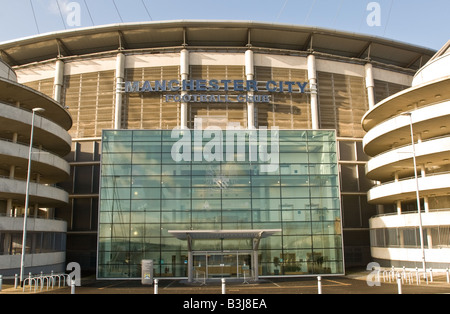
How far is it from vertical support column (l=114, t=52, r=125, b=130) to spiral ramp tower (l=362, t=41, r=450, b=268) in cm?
2976

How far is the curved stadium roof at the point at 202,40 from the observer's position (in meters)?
53.7

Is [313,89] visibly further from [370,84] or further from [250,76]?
[250,76]

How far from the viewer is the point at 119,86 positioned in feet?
175

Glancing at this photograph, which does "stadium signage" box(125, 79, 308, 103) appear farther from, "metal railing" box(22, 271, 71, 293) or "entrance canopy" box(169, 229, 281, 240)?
"metal railing" box(22, 271, 71, 293)

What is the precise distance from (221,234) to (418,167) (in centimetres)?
2286

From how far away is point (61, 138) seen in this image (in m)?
42.1

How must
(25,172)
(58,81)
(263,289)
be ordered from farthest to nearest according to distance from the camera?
(58,81)
(25,172)
(263,289)

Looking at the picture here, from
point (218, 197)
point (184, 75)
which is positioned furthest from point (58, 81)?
point (218, 197)

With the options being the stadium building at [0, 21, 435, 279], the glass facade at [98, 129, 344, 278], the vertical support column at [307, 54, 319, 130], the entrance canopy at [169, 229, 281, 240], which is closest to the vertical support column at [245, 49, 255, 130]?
the stadium building at [0, 21, 435, 279]

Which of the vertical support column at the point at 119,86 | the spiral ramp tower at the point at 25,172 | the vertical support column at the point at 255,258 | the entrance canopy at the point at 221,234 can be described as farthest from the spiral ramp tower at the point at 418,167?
the spiral ramp tower at the point at 25,172

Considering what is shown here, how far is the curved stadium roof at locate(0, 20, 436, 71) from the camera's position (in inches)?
2114

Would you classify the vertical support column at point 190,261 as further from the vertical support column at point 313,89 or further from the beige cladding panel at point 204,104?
the vertical support column at point 313,89

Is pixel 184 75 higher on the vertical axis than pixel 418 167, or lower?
higher
